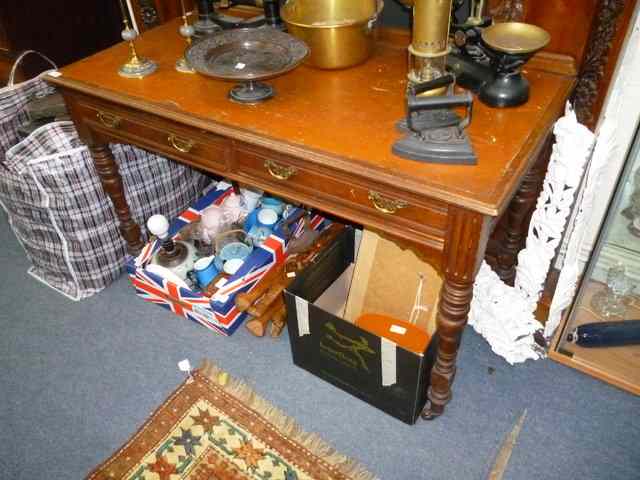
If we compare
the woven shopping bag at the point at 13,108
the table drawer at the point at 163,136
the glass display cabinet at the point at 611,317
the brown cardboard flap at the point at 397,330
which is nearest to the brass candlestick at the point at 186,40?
the table drawer at the point at 163,136

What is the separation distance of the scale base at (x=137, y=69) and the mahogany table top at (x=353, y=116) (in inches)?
0.8

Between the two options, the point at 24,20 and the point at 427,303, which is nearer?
the point at 427,303

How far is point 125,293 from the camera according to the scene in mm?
2207

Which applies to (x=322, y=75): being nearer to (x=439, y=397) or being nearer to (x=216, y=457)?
(x=439, y=397)

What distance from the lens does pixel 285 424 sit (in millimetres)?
1729

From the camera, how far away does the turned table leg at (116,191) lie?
188cm

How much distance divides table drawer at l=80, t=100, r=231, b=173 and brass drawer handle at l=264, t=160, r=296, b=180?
0.43 ft

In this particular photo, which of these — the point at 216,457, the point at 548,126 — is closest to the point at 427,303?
the point at 548,126

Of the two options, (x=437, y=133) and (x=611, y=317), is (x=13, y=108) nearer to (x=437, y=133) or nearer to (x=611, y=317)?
(x=437, y=133)

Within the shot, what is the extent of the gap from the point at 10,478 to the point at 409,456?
1218 millimetres

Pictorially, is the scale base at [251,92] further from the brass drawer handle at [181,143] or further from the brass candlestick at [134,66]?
the brass candlestick at [134,66]

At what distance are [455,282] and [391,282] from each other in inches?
23.6

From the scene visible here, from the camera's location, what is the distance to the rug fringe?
1.61m

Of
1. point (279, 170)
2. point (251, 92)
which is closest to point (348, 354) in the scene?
point (279, 170)
